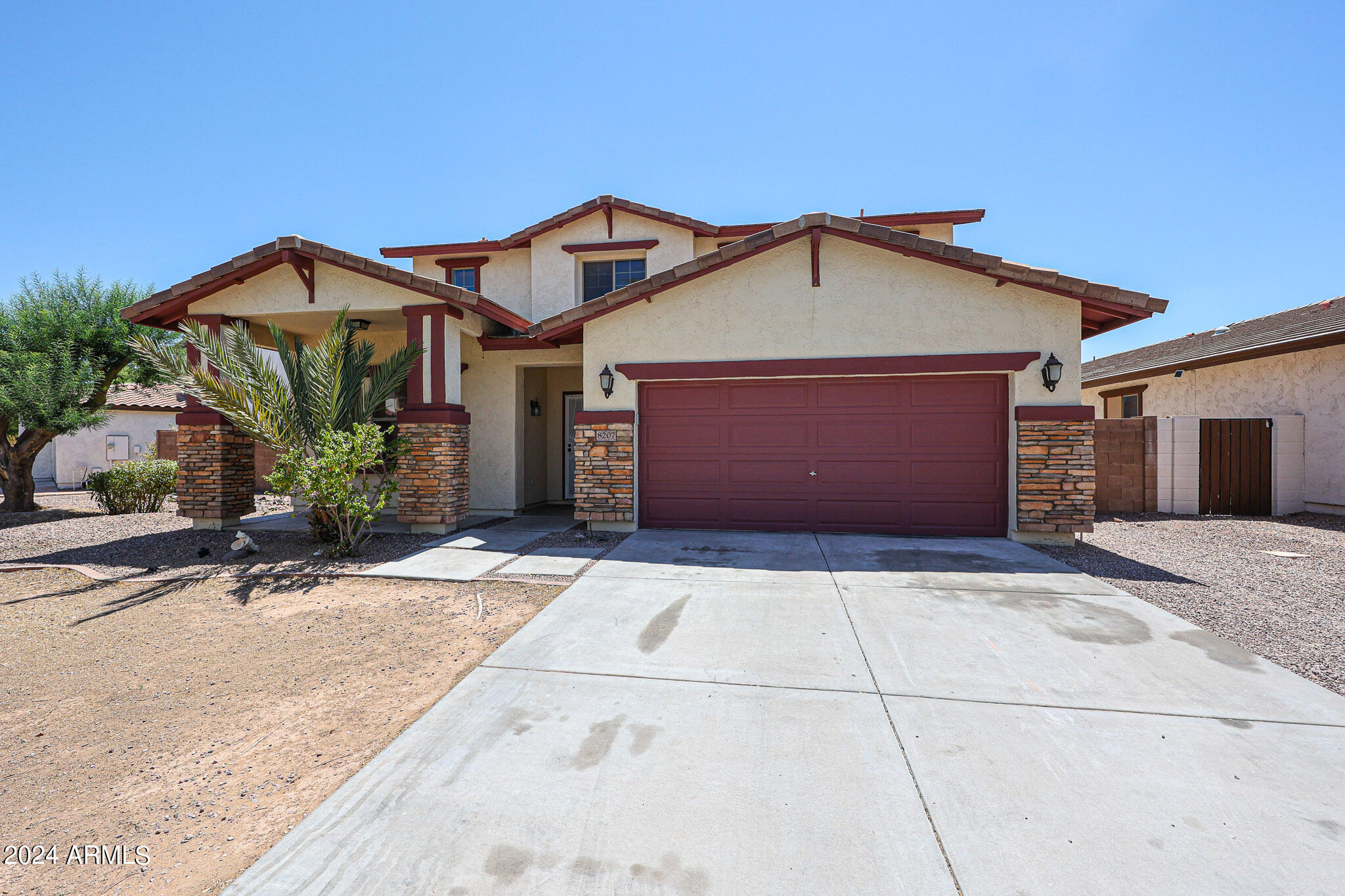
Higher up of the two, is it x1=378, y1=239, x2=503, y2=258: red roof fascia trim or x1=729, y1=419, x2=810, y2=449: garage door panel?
x1=378, y1=239, x2=503, y2=258: red roof fascia trim

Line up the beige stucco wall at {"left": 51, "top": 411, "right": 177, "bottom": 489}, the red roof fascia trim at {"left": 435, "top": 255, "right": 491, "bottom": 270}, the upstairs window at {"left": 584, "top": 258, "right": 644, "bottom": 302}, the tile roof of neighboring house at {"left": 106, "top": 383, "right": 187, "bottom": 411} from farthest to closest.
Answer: the beige stucco wall at {"left": 51, "top": 411, "right": 177, "bottom": 489} → the tile roof of neighboring house at {"left": 106, "top": 383, "right": 187, "bottom": 411} → the red roof fascia trim at {"left": 435, "top": 255, "right": 491, "bottom": 270} → the upstairs window at {"left": 584, "top": 258, "right": 644, "bottom": 302}

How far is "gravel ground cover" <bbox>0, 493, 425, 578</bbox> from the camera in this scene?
23.5 feet

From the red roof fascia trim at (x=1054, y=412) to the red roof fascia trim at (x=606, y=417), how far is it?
18.0 feet

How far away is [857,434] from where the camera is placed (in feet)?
27.9

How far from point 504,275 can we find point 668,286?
6185mm

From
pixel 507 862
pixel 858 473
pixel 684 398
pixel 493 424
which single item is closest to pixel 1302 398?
pixel 858 473

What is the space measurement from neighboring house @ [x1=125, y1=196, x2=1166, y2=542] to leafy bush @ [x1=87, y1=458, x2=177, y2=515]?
366 cm

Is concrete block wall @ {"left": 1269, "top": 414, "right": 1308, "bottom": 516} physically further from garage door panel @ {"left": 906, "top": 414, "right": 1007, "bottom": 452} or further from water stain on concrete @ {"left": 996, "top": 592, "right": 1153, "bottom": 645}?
water stain on concrete @ {"left": 996, "top": 592, "right": 1153, "bottom": 645}

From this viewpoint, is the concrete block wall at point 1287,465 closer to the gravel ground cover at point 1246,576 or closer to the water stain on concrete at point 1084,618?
the gravel ground cover at point 1246,576

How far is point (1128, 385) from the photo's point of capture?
16.6 metres

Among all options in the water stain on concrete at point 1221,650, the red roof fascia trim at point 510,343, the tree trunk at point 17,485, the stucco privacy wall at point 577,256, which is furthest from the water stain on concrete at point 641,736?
the tree trunk at point 17,485

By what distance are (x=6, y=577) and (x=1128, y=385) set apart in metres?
23.6

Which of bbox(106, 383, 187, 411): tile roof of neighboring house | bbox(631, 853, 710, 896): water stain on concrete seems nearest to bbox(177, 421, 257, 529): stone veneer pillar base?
bbox(106, 383, 187, 411): tile roof of neighboring house

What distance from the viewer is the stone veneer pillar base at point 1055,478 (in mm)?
7734
